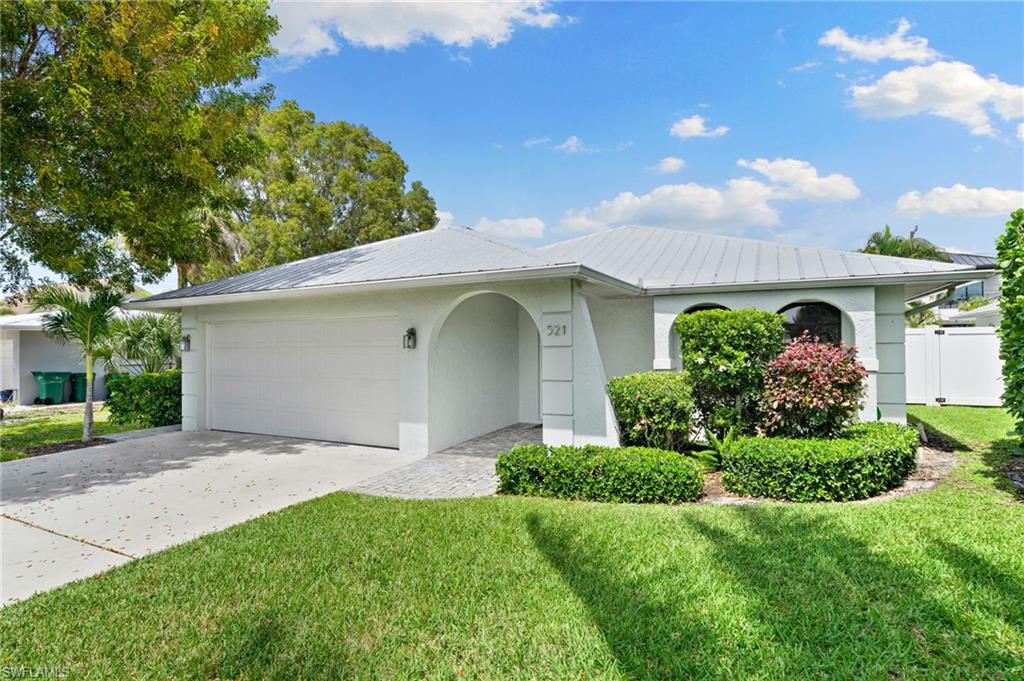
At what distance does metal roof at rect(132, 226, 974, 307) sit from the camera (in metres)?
7.84

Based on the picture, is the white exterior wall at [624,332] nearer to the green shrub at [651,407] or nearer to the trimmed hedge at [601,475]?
the green shrub at [651,407]

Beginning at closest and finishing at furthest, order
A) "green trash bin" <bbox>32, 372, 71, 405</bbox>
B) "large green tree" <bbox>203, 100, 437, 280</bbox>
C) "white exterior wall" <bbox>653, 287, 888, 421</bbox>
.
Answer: "white exterior wall" <bbox>653, 287, 888, 421</bbox> → "green trash bin" <bbox>32, 372, 71, 405</bbox> → "large green tree" <bbox>203, 100, 437, 280</bbox>

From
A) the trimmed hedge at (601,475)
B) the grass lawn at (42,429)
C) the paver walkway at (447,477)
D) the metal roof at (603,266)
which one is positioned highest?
the metal roof at (603,266)

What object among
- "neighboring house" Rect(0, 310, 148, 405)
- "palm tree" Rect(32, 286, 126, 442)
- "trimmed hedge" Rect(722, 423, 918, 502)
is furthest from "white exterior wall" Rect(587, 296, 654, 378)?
"neighboring house" Rect(0, 310, 148, 405)

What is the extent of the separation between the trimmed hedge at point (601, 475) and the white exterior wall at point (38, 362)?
19.8 metres

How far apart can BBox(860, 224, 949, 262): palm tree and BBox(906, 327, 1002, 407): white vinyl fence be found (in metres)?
6.65

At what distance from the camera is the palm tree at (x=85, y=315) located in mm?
10000

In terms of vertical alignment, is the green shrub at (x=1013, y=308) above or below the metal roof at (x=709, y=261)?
below

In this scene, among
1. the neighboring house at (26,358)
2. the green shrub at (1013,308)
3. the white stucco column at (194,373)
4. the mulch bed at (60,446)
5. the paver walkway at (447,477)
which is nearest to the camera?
the green shrub at (1013,308)

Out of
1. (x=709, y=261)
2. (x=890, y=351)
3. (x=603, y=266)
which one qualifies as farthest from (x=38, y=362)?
(x=890, y=351)

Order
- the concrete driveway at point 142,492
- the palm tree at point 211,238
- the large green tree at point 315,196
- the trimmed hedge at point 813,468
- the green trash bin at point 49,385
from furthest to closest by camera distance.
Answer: the large green tree at point 315,196 → the green trash bin at point 49,385 → the palm tree at point 211,238 → the trimmed hedge at point 813,468 → the concrete driveway at point 142,492

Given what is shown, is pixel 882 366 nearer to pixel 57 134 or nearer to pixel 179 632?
pixel 179 632

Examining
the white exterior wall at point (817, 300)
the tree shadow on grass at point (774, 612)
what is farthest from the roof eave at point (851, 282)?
the tree shadow on grass at point (774, 612)

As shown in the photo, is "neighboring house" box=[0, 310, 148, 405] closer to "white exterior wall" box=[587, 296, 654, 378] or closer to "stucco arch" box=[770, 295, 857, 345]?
"white exterior wall" box=[587, 296, 654, 378]
